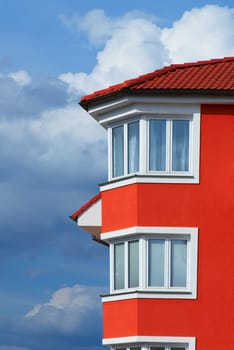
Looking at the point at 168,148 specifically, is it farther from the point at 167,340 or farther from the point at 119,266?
the point at 167,340

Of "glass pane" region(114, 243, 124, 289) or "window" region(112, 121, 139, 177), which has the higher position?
"window" region(112, 121, 139, 177)

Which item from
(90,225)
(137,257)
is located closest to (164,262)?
(137,257)

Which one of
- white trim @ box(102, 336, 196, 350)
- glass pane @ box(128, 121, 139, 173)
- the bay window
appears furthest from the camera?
glass pane @ box(128, 121, 139, 173)

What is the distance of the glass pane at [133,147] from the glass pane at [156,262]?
7.40 feet

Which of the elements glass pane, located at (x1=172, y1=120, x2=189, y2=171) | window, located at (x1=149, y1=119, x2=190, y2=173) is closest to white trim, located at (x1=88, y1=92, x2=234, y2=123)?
window, located at (x1=149, y1=119, x2=190, y2=173)

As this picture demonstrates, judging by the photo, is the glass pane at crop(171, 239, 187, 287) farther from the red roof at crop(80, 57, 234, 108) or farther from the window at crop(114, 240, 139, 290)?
the red roof at crop(80, 57, 234, 108)

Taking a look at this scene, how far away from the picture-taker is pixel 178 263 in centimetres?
3406

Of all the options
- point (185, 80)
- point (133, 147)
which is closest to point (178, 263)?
point (133, 147)

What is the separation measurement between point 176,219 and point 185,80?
4081mm

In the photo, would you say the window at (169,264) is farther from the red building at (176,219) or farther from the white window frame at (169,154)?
the white window frame at (169,154)

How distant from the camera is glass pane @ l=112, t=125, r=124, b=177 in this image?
35.3 metres

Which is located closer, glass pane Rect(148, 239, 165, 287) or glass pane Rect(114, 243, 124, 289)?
glass pane Rect(148, 239, 165, 287)

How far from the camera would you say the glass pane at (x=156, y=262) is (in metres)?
34.0

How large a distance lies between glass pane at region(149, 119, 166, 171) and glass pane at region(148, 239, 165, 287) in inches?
84.4
